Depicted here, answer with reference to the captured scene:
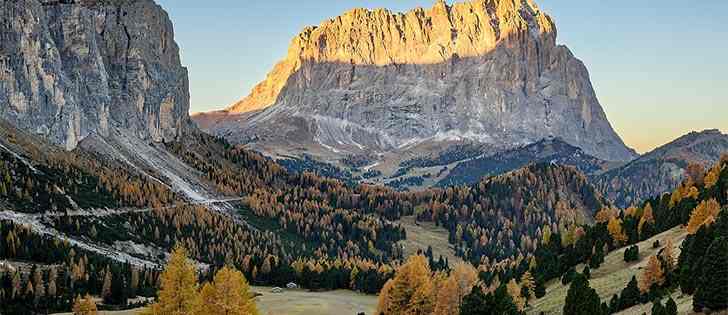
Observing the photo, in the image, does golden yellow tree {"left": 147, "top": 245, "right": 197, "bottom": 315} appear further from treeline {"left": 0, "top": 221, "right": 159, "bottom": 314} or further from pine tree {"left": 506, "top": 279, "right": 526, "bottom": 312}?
treeline {"left": 0, "top": 221, "right": 159, "bottom": 314}

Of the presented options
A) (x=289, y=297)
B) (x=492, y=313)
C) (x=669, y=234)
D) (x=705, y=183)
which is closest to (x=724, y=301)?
(x=492, y=313)

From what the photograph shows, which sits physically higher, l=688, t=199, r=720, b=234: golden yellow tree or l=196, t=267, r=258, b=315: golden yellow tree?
l=688, t=199, r=720, b=234: golden yellow tree

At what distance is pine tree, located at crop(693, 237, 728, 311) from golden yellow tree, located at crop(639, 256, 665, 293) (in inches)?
673

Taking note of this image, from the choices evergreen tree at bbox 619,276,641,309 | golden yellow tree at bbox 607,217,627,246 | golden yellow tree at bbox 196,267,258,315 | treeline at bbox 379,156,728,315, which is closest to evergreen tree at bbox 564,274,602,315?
treeline at bbox 379,156,728,315

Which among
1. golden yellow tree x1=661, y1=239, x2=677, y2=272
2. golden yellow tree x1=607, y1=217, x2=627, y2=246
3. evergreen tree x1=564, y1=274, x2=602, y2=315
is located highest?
golden yellow tree x1=607, y1=217, x2=627, y2=246

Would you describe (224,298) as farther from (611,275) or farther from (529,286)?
(529,286)

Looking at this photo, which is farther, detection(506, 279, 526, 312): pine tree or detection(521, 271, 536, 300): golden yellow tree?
detection(521, 271, 536, 300): golden yellow tree

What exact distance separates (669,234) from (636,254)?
902cm

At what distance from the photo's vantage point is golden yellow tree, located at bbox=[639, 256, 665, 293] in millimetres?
76625

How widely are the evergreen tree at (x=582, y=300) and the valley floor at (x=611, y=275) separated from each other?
27.2ft

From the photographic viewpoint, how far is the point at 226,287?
64312 millimetres

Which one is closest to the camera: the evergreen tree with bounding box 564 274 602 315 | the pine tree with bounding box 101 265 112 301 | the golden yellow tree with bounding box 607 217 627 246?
the evergreen tree with bounding box 564 274 602 315

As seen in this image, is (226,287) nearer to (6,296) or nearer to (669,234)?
(669,234)

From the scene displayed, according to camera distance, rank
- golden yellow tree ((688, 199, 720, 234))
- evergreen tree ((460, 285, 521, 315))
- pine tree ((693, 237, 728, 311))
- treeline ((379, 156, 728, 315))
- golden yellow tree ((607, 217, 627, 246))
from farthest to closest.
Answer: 1. golden yellow tree ((607, 217, 627, 246))
2. golden yellow tree ((688, 199, 720, 234))
3. evergreen tree ((460, 285, 521, 315))
4. treeline ((379, 156, 728, 315))
5. pine tree ((693, 237, 728, 311))
